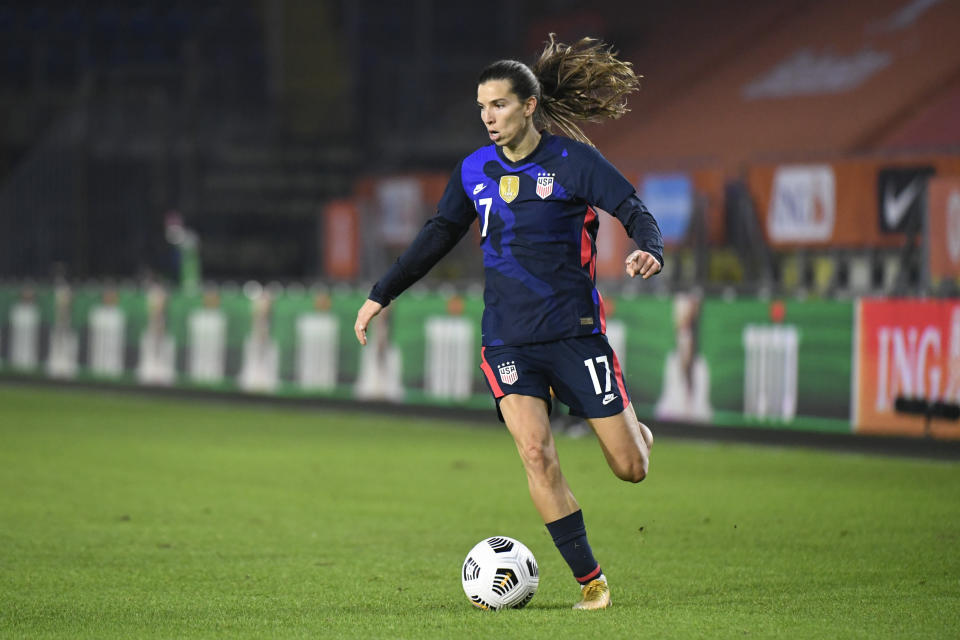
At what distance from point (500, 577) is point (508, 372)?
0.90m

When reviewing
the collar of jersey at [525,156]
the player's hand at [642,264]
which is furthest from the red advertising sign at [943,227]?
the player's hand at [642,264]

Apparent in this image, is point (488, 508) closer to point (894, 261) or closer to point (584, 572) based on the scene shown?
point (584, 572)

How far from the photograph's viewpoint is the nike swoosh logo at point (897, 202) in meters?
20.7

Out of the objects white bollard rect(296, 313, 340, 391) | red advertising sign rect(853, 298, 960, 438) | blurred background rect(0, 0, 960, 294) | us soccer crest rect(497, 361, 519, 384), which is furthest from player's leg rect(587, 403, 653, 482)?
blurred background rect(0, 0, 960, 294)

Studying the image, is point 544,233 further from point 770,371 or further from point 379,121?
point 379,121

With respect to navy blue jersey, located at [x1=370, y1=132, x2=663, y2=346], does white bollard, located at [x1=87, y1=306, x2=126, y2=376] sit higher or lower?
lower

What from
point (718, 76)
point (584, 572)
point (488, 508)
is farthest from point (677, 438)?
point (718, 76)

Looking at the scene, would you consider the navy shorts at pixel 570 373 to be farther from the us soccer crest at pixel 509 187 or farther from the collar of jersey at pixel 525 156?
the collar of jersey at pixel 525 156

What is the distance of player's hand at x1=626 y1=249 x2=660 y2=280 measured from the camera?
20.5 feet

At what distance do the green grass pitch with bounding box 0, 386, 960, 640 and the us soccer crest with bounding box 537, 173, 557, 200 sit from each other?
1.78m

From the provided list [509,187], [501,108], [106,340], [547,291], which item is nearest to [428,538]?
[547,291]

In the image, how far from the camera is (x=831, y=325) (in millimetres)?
15180

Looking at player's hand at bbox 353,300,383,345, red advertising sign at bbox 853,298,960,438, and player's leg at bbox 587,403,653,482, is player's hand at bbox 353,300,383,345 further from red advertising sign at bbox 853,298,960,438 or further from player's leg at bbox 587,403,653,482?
red advertising sign at bbox 853,298,960,438

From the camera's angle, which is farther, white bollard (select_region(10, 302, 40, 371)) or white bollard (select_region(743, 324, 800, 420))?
white bollard (select_region(10, 302, 40, 371))
